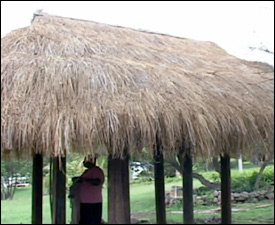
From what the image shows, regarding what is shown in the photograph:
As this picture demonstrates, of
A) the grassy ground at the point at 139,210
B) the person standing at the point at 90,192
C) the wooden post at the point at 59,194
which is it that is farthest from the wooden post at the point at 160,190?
the grassy ground at the point at 139,210

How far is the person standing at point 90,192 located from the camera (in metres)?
4.27

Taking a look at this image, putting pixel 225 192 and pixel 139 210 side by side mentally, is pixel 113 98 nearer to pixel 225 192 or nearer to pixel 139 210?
pixel 225 192

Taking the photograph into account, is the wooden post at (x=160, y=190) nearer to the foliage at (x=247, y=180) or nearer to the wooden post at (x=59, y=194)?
the wooden post at (x=59, y=194)

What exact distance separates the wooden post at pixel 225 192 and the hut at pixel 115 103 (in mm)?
420

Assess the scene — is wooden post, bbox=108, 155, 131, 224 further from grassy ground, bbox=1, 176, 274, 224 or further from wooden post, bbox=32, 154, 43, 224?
grassy ground, bbox=1, 176, 274, 224

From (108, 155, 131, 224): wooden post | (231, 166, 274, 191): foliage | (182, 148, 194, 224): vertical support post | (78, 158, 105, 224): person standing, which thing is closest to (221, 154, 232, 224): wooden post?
(182, 148, 194, 224): vertical support post

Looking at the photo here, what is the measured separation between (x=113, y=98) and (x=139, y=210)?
5.33m

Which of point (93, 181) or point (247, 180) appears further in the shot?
point (247, 180)

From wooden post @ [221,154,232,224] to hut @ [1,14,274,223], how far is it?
1.38 feet

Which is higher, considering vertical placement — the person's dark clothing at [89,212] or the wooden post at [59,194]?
the wooden post at [59,194]

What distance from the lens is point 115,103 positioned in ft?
10.4

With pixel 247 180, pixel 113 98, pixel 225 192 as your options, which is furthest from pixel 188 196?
pixel 247 180

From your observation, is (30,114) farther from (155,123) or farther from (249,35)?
(249,35)

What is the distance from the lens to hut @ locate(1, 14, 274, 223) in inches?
119
